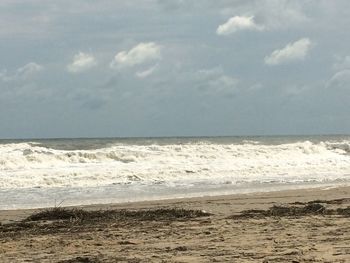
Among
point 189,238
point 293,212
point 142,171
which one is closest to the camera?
point 189,238

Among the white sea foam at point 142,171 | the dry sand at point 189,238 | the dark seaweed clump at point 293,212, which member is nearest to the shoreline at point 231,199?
the dry sand at point 189,238

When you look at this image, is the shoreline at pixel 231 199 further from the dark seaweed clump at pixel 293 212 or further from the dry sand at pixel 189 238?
the dark seaweed clump at pixel 293 212

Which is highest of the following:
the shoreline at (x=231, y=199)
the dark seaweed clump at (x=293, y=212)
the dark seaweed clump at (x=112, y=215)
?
the dark seaweed clump at (x=112, y=215)

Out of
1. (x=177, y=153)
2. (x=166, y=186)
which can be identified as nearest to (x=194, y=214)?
(x=166, y=186)

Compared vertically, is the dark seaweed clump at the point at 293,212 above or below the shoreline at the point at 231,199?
above

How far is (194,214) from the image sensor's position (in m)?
9.89

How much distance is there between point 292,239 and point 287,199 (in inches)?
223

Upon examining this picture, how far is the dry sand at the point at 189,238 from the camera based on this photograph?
21.5 feet

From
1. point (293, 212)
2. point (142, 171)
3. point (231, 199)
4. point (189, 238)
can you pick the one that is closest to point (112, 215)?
point (189, 238)

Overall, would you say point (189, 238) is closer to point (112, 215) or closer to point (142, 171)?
point (112, 215)

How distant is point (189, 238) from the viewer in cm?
767

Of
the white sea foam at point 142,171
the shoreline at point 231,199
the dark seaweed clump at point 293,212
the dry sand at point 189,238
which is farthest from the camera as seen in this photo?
the white sea foam at point 142,171

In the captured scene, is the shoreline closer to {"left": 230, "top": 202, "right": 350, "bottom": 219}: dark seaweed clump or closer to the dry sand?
the dry sand

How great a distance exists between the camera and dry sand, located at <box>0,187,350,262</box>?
6551 millimetres
